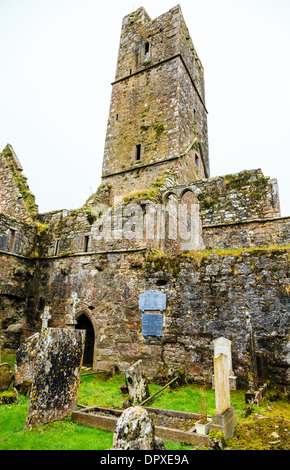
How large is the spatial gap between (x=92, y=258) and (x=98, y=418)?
22.6ft

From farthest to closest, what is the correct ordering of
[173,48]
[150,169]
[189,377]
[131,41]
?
[131,41] → [173,48] → [150,169] → [189,377]

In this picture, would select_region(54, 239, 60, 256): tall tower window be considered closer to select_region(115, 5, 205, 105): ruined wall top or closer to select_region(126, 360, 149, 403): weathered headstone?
select_region(126, 360, 149, 403): weathered headstone

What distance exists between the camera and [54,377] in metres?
5.46

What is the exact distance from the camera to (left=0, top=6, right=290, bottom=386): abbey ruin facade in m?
8.24

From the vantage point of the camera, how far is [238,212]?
36.1 feet

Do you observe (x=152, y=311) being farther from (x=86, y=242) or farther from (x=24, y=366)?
(x=86, y=242)

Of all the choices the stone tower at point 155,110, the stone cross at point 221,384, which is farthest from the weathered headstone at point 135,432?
the stone tower at point 155,110

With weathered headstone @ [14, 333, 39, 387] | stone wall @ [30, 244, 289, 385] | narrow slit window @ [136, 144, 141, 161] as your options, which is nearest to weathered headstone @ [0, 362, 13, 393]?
weathered headstone @ [14, 333, 39, 387]

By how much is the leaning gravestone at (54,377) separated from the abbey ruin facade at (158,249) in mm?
1058

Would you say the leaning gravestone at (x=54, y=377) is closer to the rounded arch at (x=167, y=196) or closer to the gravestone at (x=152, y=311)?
the gravestone at (x=152, y=311)

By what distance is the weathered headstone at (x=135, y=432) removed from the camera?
3.33 meters

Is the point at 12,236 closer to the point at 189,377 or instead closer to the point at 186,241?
the point at 186,241

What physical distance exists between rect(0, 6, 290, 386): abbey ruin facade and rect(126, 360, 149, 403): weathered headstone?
5.82ft
